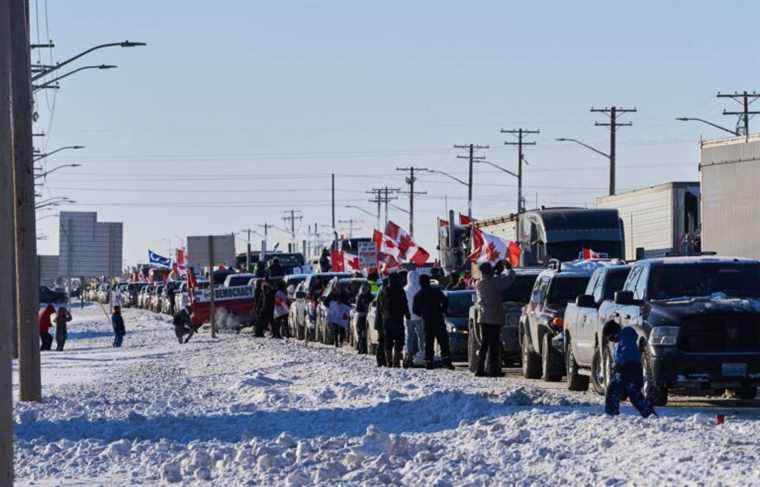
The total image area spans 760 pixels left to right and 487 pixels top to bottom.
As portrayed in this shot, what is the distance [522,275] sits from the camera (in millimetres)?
32844

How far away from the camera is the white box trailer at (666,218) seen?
159 feet

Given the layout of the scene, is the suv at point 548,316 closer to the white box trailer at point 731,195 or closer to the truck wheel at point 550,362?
the truck wheel at point 550,362

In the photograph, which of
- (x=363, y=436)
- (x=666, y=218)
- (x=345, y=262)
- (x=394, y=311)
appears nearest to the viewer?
(x=363, y=436)

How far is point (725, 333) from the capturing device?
2155 cm

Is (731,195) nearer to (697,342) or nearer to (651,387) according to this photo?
(697,342)

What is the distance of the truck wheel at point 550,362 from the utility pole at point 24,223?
7.11m

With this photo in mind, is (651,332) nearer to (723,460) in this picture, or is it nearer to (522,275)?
(723,460)

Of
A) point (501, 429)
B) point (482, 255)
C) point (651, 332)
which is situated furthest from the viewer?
point (482, 255)

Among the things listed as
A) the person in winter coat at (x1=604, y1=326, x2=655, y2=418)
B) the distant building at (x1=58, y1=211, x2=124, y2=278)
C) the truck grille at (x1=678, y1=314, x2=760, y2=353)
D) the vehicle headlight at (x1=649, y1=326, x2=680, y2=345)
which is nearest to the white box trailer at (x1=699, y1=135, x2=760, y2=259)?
the truck grille at (x1=678, y1=314, x2=760, y2=353)

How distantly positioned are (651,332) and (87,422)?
20.8ft

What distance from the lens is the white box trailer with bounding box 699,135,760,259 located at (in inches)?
1380

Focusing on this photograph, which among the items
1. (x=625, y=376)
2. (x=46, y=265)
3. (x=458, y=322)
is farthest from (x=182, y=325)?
(x=46, y=265)

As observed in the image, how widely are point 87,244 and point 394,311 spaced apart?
237ft

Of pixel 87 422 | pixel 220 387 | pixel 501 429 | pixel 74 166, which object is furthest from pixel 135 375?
pixel 74 166
